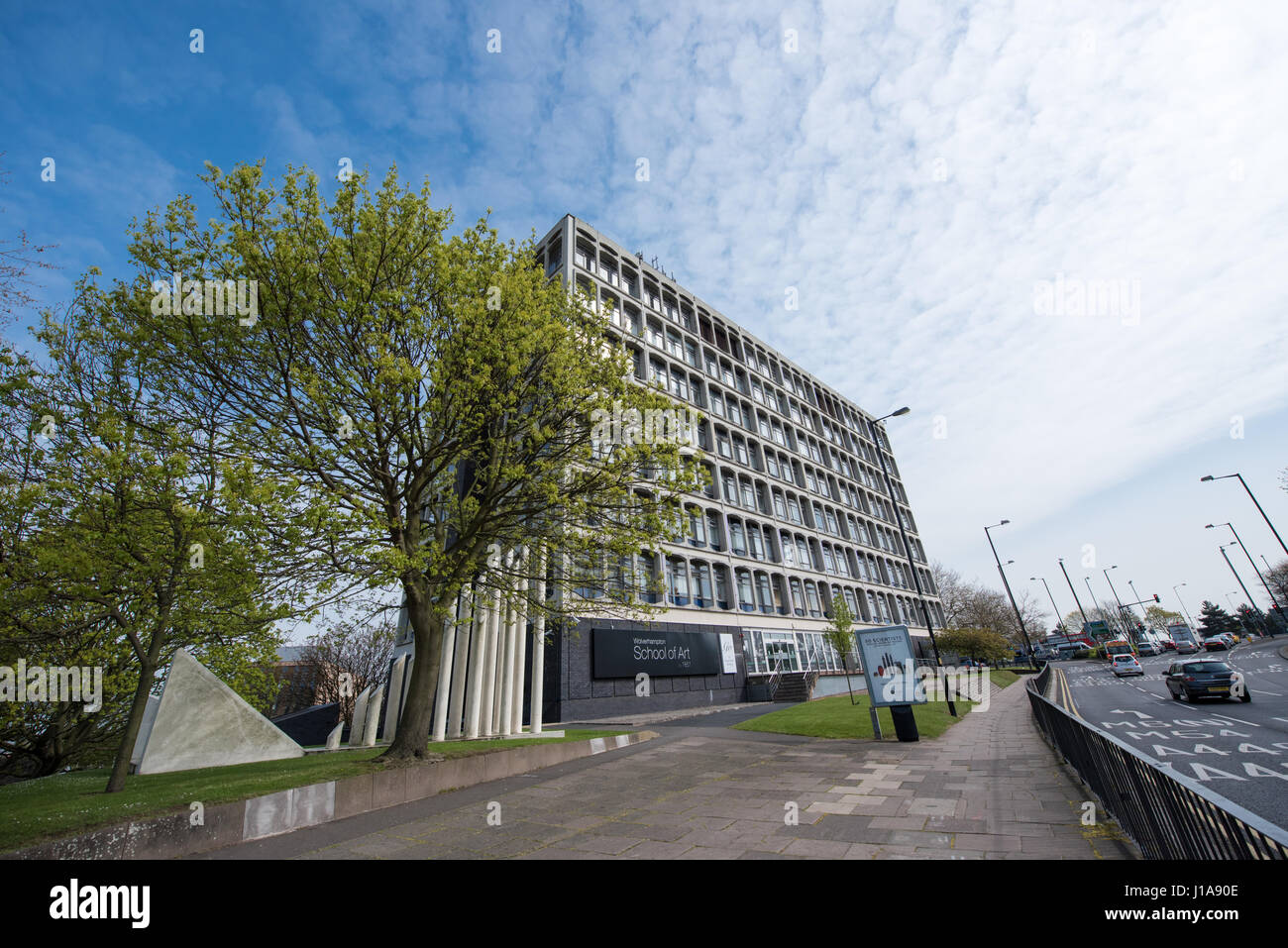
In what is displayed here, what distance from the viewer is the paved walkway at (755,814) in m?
5.21

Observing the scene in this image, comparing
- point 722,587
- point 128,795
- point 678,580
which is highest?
point 678,580

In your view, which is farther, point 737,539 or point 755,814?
point 737,539

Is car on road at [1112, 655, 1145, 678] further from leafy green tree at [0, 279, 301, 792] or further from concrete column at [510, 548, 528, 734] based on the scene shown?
leafy green tree at [0, 279, 301, 792]

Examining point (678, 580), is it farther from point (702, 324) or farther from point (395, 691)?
point (702, 324)

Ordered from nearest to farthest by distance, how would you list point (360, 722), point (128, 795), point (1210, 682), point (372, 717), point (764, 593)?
point (128, 795), point (372, 717), point (360, 722), point (1210, 682), point (764, 593)

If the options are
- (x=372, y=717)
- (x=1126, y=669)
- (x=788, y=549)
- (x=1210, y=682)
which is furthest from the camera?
(x=788, y=549)

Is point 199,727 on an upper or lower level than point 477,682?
lower

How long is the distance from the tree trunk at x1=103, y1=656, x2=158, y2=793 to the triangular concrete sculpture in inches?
79.9

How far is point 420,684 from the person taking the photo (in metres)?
9.87

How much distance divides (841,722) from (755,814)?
33.3ft

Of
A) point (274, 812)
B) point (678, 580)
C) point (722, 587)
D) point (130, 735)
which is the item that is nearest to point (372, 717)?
point (130, 735)

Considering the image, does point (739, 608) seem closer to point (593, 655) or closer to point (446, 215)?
point (593, 655)

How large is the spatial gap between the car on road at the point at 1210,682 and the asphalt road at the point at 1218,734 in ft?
1.13
